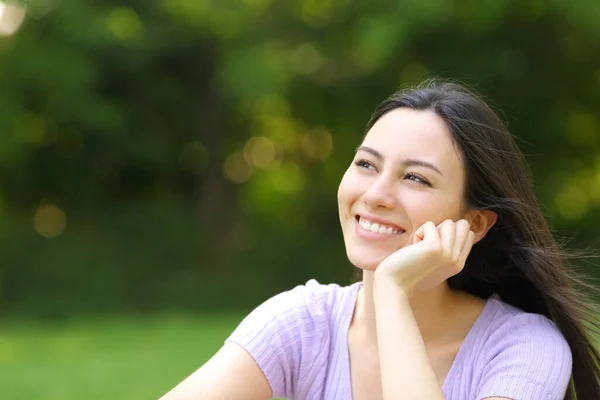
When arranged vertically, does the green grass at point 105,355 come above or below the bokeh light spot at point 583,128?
below

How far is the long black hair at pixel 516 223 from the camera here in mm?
2439

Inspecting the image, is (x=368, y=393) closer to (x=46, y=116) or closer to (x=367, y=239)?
(x=367, y=239)

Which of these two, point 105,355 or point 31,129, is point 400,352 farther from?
point 31,129

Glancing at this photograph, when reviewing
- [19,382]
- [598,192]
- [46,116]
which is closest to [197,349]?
[19,382]

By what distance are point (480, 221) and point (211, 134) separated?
10.7 metres

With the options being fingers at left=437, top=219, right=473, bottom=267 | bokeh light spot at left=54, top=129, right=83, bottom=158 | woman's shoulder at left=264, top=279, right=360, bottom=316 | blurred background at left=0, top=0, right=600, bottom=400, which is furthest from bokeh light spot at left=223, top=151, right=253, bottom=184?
fingers at left=437, top=219, right=473, bottom=267

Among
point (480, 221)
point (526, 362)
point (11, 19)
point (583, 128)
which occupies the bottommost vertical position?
point (526, 362)

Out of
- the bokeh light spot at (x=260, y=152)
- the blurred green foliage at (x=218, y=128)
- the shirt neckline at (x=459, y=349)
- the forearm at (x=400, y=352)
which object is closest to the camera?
the forearm at (x=400, y=352)

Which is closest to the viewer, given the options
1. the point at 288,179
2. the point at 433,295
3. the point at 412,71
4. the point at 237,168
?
the point at 433,295

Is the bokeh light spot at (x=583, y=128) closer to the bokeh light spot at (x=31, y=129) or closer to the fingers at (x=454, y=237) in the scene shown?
the bokeh light spot at (x=31, y=129)

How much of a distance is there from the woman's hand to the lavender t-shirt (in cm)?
23

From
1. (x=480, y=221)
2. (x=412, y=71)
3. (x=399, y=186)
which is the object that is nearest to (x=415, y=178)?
(x=399, y=186)

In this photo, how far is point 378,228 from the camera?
7.82 ft

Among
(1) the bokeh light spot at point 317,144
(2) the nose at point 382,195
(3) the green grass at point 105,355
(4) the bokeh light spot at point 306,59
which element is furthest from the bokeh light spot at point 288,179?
(2) the nose at point 382,195
